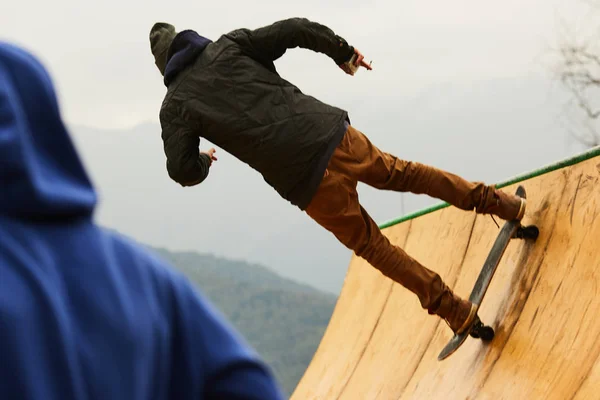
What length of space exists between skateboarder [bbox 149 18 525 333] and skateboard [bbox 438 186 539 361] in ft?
0.23

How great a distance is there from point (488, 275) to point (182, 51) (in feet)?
5.64

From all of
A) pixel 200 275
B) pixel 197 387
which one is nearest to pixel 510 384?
pixel 197 387

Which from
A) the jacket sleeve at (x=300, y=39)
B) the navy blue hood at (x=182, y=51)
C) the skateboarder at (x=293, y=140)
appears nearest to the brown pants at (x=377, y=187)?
the skateboarder at (x=293, y=140)

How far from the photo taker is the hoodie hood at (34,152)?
928mm

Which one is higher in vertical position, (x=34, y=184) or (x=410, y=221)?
(x=34, y=184)

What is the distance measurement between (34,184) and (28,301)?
121mm

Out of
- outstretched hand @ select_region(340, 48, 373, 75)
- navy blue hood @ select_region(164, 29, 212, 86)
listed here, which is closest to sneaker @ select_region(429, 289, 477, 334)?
outstretched hand @ select_region(340, 48, 373, 75)

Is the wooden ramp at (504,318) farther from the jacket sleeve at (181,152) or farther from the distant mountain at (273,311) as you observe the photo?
the distant mountain at (273,311)

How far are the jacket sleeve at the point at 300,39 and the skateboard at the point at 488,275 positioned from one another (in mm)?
1118

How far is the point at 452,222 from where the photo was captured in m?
5.22

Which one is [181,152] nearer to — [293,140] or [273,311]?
[293,140]

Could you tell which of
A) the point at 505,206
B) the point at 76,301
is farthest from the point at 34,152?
the point at 505,206

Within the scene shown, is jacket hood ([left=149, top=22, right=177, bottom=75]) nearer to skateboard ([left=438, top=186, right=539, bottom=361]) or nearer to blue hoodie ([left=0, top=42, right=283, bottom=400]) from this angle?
skateboard ([left=438, top=186, right=539, bottom=361])

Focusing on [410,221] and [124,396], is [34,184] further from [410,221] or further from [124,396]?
[410,221]
